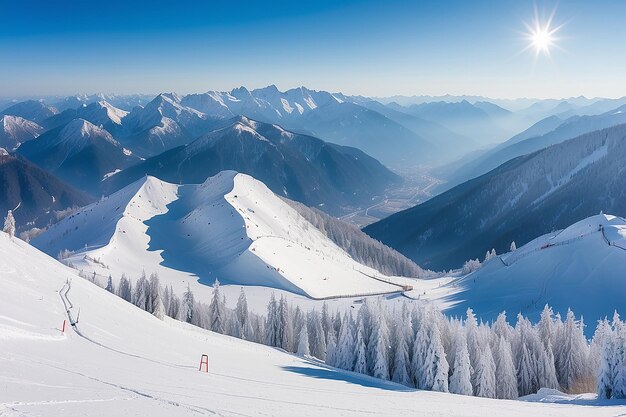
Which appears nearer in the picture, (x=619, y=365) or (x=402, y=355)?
(x=619, y=365)

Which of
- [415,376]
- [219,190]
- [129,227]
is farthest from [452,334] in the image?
[219,190]

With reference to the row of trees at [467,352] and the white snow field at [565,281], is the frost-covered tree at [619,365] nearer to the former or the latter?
the row of trees at [467,352]

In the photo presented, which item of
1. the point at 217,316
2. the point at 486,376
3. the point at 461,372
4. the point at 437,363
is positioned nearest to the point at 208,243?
the point at 217,316

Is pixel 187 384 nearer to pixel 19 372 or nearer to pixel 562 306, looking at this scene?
pixel 19 372

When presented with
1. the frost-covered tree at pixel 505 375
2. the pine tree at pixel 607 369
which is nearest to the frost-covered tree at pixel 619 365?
the pine tree at pixel 607 369

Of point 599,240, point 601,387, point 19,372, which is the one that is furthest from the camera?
point 599,240

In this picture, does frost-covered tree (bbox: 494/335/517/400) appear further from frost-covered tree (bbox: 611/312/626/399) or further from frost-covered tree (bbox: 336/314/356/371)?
frost-covered tree (bbox: 336/314/356/371)

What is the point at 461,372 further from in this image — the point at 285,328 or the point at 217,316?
the point at 217,316
